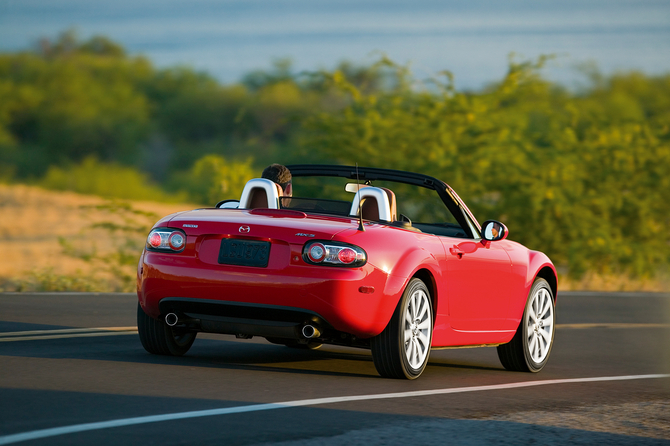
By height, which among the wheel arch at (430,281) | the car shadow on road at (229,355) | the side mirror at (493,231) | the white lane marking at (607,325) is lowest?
the car shadow on road at (229,355)

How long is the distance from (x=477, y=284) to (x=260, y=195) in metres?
1.89

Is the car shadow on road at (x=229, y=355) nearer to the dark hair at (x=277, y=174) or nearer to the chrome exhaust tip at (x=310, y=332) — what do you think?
the chrome exhaust tip at (x=310, y=332)

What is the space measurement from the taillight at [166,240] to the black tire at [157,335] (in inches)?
24.7

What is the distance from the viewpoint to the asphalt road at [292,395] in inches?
248

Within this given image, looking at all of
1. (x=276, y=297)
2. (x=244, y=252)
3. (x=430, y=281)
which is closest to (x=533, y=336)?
(x=430, y=281)

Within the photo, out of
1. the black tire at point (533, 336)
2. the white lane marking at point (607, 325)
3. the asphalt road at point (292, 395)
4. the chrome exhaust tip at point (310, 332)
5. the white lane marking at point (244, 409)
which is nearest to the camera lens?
the white lane marking at point (244, 409)

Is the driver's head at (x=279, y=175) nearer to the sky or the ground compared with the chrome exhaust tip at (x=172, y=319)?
nearer to the sky

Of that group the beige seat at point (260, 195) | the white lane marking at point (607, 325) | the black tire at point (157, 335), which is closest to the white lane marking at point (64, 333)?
the black tire at point (157, 335)

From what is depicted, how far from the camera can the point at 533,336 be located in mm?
10398

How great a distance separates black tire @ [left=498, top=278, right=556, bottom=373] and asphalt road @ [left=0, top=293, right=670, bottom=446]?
150 mm

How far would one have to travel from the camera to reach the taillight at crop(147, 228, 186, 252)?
8.45m

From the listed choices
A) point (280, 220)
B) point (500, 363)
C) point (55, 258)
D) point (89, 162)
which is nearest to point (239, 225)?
point (280, 220)

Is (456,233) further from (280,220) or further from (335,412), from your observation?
(335,412)

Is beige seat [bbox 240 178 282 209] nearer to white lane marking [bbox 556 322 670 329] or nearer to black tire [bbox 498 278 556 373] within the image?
black tire [bbox 498 278 556 373]
